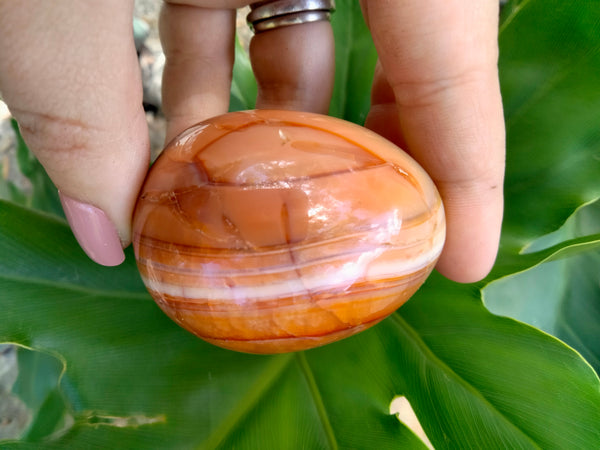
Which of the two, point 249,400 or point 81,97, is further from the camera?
point 249,400

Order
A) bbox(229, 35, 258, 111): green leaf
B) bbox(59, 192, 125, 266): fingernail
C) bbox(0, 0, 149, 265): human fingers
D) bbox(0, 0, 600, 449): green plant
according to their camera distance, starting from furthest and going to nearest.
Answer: bbox(229, 35, 258, 111): green leaf → bbox(0, 0, 600, 449): green plant → bbox(59, 192, 125, 266): fingernail → bbox(0, 0, 149, 265): human fingers

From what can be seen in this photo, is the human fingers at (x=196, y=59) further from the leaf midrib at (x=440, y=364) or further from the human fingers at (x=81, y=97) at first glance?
the leaf midrib at (x=440, y=364)

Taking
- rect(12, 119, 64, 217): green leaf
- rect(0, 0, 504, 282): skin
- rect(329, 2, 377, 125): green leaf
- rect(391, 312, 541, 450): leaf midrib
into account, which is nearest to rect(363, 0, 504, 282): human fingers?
rect(0, 0, 504, 282): skin

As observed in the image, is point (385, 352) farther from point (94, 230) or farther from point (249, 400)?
point (94, 230)

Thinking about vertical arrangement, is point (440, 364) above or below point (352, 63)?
below

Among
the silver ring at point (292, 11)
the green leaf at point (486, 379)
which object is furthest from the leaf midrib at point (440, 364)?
the silver ring at point (292, 11)

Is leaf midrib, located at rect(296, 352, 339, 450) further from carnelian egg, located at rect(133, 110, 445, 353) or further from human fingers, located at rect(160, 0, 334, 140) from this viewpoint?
human fingers, located at rect(160, 0, 334, 140)

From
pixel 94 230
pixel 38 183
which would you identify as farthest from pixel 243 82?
pixel 94 230

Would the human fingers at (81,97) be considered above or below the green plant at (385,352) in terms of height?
above
